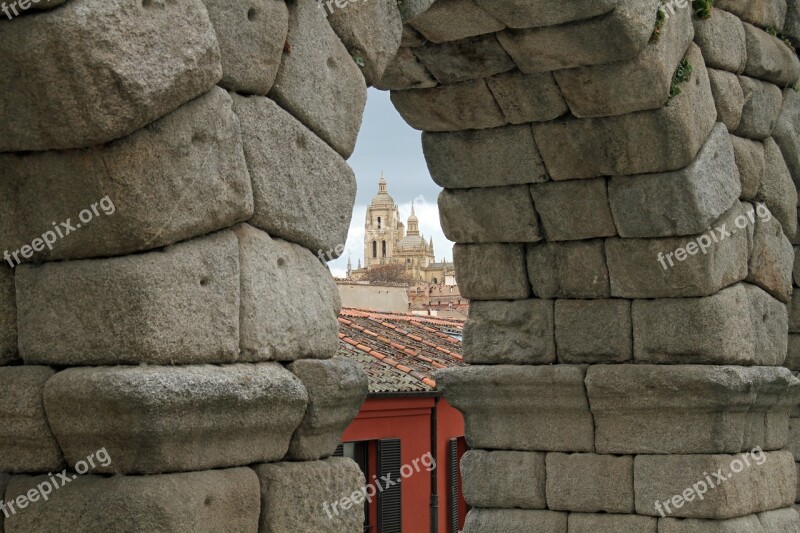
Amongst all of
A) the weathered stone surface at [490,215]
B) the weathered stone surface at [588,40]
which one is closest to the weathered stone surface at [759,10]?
the weathered stone surface at [588,40]

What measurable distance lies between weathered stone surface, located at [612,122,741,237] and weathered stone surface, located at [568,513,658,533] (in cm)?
156

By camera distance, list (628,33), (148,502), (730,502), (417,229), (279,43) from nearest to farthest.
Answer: (148,502) < (279,43) < (628,33) < (730,502) < (417,229)

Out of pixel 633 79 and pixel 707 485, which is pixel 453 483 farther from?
pixel 633 79

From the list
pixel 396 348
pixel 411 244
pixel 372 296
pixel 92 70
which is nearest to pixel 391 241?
pixel 411 244

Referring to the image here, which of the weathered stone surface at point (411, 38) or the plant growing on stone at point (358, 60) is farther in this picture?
the weathered stone surface at point (411, 38)

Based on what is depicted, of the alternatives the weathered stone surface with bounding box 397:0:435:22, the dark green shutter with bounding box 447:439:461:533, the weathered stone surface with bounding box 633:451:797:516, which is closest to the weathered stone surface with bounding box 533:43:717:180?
the weathered stone surface with bounding box 633:451:797:516

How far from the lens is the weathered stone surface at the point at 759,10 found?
658 cm

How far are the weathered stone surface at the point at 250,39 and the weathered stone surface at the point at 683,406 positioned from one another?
369 cm

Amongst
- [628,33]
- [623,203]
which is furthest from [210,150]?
[623,203]

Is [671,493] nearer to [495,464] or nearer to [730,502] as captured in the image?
[730,502]

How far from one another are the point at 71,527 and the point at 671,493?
4.22m

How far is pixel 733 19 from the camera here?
656cm

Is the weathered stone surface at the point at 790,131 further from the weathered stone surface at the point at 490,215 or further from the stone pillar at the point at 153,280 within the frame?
the stone pillar at the point at 153,280

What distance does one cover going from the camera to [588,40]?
532 centimetres
